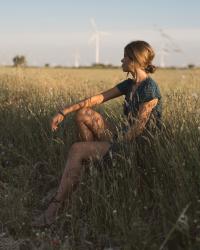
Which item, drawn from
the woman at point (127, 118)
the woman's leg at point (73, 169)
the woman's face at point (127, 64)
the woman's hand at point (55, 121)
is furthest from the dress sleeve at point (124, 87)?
the woman's leg at point (73, 169)

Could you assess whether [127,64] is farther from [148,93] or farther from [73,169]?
[73,169]

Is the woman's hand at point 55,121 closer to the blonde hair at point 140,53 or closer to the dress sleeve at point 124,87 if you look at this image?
the dress sleeve at point 124,87

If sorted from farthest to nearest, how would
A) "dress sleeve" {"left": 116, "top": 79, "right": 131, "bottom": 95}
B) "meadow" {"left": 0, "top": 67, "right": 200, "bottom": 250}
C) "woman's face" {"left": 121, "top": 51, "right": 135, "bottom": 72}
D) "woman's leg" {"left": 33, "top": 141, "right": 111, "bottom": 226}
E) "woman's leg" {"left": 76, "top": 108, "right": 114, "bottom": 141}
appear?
"dress sleeve" {"left": 116, "top": 79, "right": 131, "bottom": 95} → "woman's leg" {"left": 76, "top": 108, "right": 114, "bottom": 141} → "woman's face" {"left": 121, "top": 51, "right": 135, "bottom": 72} → "woman's leg" {"left": 33, "top": 141, "right": 111, "bottom": 226} → "meadow" {"left": 0, "top": 67, "right": 200, "bottom": 250}

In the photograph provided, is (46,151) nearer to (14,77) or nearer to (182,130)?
(182,130)

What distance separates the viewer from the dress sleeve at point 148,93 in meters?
4.93

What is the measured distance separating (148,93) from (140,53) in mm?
362

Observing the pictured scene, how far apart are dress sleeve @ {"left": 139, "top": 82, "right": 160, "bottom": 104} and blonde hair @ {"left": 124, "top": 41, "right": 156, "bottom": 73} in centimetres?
20

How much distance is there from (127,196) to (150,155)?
0.49 meters

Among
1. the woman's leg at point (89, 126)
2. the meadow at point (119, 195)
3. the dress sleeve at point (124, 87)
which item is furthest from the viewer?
the dress sleeve at point (124, 87)

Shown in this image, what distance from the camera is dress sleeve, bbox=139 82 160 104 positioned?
16.2 ft

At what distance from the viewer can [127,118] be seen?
5043mm

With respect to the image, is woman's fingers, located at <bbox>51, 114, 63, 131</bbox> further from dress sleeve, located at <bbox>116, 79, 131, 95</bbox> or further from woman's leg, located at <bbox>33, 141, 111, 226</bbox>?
dress sleeve, located at <bbox>116, 79, 131, 95</bbox>

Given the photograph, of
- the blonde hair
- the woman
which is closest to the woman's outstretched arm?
the woman

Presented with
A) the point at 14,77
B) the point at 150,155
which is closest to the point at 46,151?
the point at 150,155
